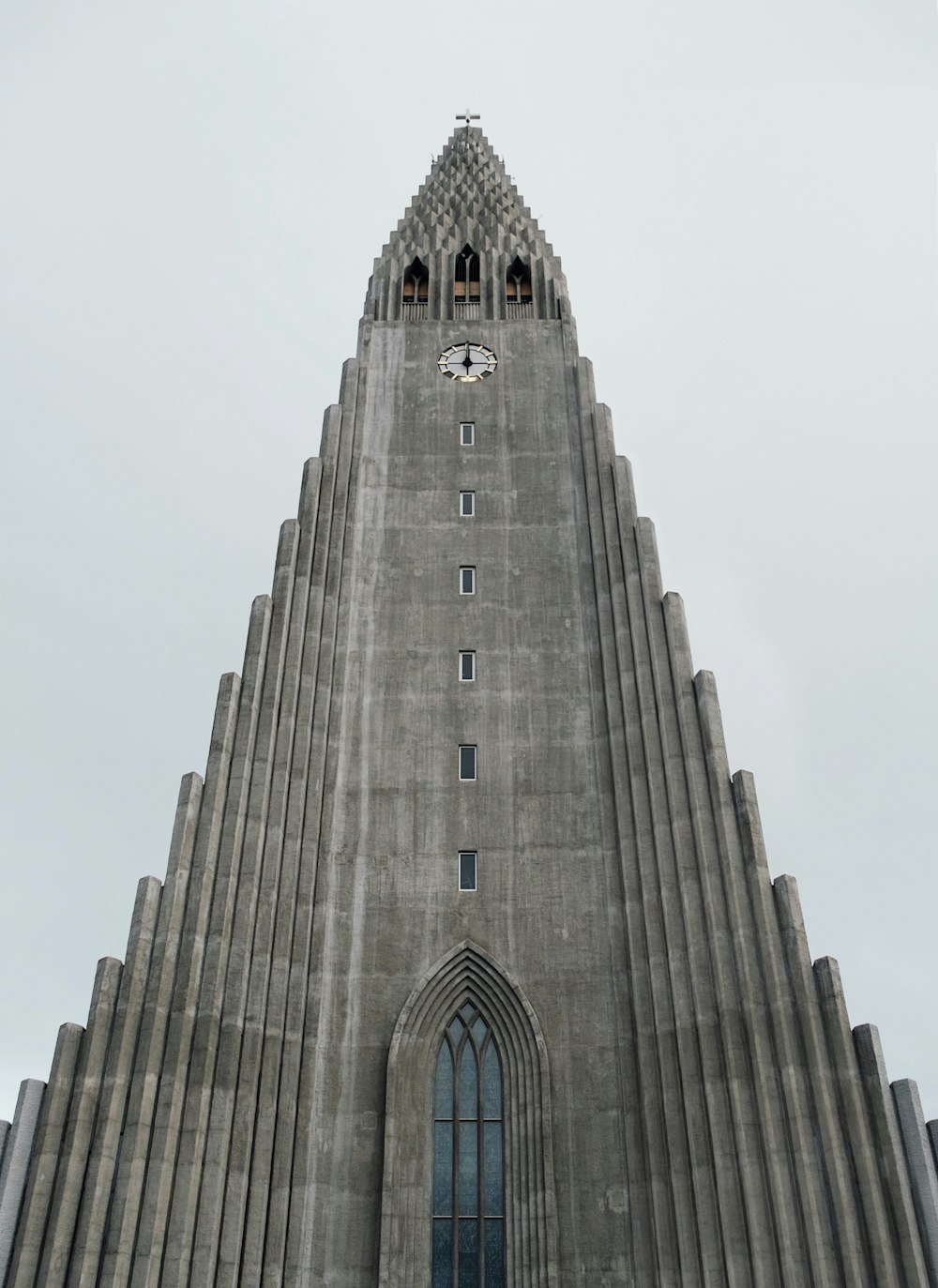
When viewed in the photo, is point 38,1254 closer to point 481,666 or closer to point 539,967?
point 539,967

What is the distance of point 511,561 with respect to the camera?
39.7 m

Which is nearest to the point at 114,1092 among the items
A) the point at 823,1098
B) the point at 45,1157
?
the point at 45,1157

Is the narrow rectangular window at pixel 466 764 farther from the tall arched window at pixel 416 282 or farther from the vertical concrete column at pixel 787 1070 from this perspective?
the tall arched window at pixel 416 282

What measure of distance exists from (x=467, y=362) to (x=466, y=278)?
6.78 metres

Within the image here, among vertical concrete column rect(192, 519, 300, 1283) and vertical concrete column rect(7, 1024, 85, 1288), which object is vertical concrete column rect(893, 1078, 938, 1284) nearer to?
vertical concrete column rect(192, 519, 300, 1283)

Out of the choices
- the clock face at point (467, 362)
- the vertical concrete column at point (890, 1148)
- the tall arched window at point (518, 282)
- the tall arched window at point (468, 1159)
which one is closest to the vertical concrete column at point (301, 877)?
the tall arched window at point (468, 1159)

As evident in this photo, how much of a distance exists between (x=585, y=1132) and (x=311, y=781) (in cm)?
1151

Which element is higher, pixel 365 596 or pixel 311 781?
pixel 365 596

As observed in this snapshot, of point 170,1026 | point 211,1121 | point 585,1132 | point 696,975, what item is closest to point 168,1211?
point 211,1121

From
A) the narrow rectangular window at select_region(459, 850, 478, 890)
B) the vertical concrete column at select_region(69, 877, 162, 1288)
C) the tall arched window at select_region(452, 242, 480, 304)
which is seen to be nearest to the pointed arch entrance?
the narrow rectangular window at select_region(459, 850, 478, 890)

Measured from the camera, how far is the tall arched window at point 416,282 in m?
49.8

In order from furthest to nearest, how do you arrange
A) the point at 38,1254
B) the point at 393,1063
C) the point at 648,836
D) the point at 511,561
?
the point at 511,561 → the point at 648,836 → the point at 393,1063 → the point at 38,1254

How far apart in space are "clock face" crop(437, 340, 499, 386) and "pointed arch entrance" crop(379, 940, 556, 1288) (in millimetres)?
22182

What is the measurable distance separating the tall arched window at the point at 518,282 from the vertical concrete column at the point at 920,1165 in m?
33.1
